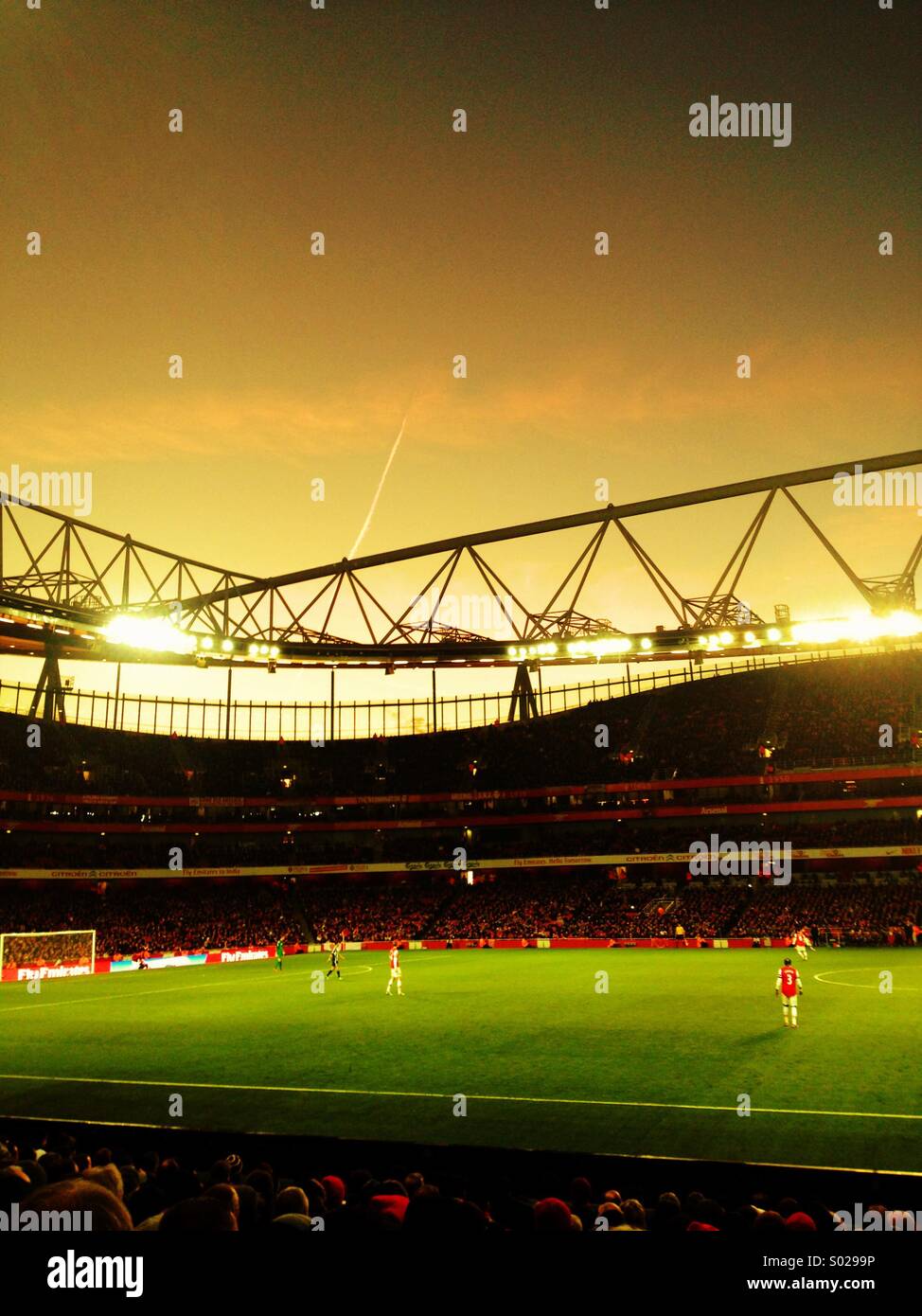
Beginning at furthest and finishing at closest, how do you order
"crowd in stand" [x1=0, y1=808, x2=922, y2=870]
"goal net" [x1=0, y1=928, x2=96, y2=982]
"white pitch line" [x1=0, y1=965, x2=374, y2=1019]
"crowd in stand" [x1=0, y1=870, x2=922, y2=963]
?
"crowd in stand" [x1=0, y1=808, x2=922, y2=870] → "crowd in stand" [x1=0, y1=870, x2=922, y2=963] → "goal net" [x1=0, y1=928, x2=96, y2=982] → "white pitch line" [x1=0, y1=965, x2=374, y2=1019]

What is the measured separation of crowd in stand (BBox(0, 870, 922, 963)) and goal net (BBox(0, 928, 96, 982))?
11 cm

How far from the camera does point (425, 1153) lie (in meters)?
10.8

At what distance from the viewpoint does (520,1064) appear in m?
18.2

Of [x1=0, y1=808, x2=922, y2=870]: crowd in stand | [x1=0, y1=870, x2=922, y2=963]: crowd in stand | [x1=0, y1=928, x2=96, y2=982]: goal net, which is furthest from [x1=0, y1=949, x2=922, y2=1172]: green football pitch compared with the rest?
[x1=0, y1=808, x2=922, y2=870]: crowd in stand

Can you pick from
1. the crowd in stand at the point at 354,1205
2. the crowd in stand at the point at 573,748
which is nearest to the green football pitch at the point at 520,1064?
the crowd in stand at the point at 354,1205

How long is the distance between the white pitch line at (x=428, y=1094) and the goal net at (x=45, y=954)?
2547 centimetres

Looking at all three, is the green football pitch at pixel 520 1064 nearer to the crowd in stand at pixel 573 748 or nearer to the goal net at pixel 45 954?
the goal net at pixel 45 954

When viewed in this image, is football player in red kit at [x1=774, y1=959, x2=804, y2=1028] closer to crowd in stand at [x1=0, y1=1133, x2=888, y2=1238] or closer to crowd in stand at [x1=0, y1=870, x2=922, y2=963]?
crowd in stand at [x1=0, y1=1133, x2=888, y2=1238]

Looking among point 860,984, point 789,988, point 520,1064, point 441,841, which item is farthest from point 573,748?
point 520,1064

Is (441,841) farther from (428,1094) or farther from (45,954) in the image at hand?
(428,1094)

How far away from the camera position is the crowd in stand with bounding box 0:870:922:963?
49.7 metres

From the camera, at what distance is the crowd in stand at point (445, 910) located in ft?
163
